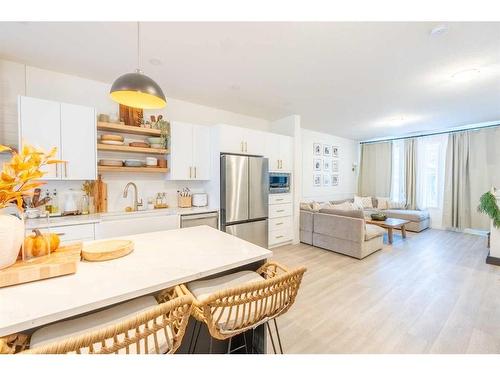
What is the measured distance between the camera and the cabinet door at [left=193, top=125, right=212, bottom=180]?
333 cm

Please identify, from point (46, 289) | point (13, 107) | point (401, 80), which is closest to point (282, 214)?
point (401, 80)

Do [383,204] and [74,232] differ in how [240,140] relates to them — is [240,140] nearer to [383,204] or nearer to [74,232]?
[74,232]

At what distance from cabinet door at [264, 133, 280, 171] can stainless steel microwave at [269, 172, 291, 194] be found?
0.14 metres

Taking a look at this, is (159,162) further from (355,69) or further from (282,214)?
(355,69)

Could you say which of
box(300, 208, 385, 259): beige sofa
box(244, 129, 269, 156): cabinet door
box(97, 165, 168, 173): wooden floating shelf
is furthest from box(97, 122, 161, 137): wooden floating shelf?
box(300, 208, 385, 259): beige sofa

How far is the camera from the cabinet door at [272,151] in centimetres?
392

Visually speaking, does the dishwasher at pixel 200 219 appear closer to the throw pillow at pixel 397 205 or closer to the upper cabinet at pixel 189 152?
the upper cabinet at pixel 189 152

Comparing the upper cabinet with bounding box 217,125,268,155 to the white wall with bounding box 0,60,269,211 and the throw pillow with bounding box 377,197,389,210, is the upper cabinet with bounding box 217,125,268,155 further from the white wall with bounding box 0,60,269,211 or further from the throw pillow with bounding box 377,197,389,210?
the throw pillow with bounding box 377,197,389,210

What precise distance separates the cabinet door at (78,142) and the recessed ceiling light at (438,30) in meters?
3.61

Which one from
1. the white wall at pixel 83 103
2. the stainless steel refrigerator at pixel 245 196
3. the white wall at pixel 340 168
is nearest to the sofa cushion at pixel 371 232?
the stainless steel refrigerator at pixel 245 196

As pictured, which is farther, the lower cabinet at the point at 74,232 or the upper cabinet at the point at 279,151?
the upper cabinet at the point at 279,151

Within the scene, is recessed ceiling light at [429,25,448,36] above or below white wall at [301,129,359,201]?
above
